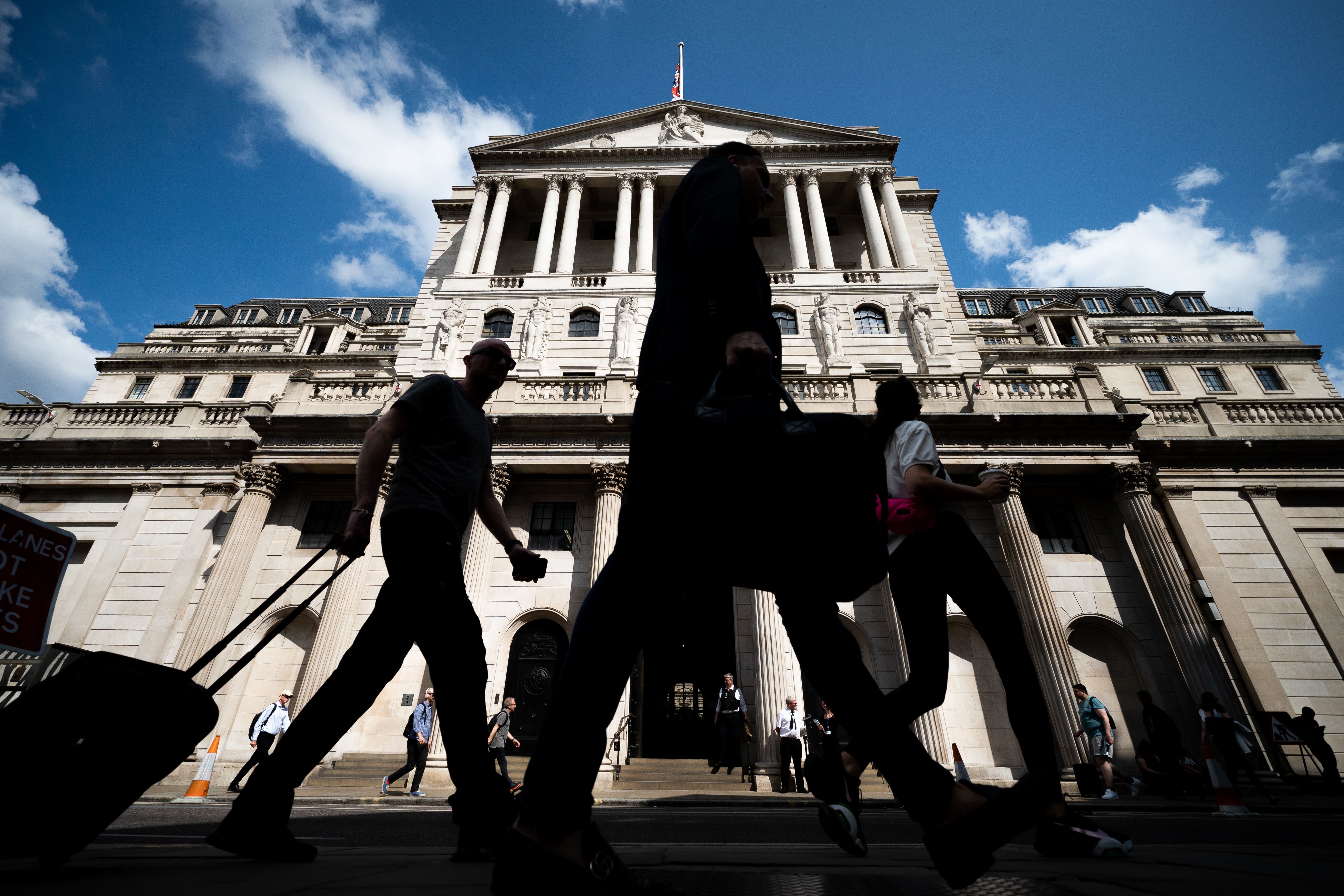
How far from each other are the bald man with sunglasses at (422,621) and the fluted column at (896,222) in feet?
77.1

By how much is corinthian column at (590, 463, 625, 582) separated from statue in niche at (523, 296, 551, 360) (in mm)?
6781

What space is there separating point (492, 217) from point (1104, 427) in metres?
22.8

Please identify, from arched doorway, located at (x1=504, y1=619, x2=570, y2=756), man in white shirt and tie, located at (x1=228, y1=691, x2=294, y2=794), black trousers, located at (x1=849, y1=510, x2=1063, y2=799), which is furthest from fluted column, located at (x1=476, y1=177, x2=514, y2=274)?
black trousers, located at (x1=849, y1=510, x2=1063, y2=799)

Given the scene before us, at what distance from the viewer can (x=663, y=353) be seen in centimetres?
228

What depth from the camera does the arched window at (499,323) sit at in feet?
73.2

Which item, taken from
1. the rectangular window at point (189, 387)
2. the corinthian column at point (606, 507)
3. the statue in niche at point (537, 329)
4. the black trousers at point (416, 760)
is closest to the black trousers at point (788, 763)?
the corinthian column at point (606, 507)

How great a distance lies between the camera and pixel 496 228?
2488cm

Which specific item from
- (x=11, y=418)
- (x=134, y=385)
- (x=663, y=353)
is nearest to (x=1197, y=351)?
(x=663, y=353)

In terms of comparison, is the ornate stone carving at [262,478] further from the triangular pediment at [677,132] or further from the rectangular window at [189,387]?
the rectangular window at [189,387]

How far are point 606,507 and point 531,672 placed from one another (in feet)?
15.0

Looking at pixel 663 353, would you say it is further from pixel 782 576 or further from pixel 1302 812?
pixel 1302 812

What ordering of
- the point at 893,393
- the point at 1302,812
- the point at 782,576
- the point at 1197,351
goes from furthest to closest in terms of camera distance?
the point at 1197,351 → the point at 1302,812 → the point at 893,393 → the point at 782,576

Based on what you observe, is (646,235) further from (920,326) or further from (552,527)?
(552,527)

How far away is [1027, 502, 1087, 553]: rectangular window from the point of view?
54.5ft
